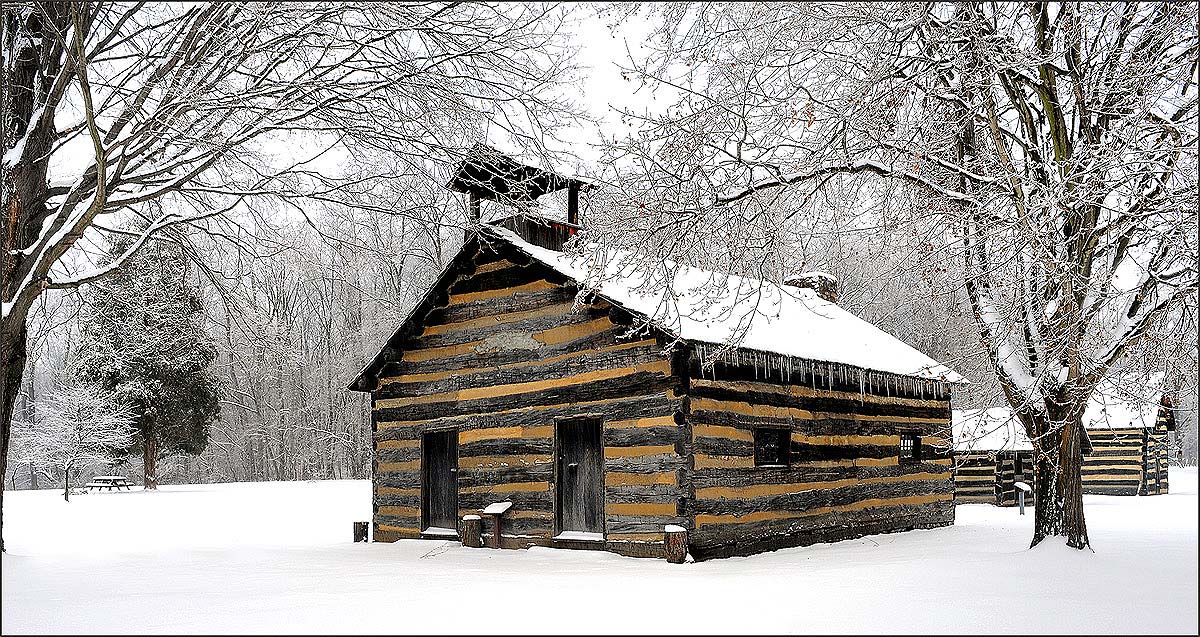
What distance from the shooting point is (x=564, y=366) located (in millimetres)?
15359

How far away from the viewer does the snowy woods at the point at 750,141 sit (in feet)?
32.3

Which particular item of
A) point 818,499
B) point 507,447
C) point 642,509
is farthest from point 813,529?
point 507,447

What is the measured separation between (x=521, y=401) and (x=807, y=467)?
4838 mm

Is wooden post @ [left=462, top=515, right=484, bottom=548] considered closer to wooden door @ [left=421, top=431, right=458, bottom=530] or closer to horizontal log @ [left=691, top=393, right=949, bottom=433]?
wooden door @ [left=421, top=431, right=458, bottom=530]

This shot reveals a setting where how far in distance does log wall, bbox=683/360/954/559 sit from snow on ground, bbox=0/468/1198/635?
51 cm

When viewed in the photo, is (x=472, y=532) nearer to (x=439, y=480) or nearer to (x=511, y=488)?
(x=511, y=488)

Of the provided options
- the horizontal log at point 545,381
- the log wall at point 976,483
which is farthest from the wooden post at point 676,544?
the log wall at point 976,483

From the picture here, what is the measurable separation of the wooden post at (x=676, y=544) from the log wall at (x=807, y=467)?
1.09 ft

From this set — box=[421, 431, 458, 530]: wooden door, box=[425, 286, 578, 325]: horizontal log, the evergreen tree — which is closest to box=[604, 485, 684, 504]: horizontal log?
box=[425, 286, 578, 325]: horizontal log

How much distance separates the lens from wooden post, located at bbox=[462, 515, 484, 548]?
15.7 meters

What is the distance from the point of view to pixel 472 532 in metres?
15.8

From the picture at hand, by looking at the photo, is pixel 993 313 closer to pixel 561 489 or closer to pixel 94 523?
pixel 561 489

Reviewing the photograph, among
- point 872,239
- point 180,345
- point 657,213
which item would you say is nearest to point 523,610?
point 657,213

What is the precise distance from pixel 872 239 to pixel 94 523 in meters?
18.7
